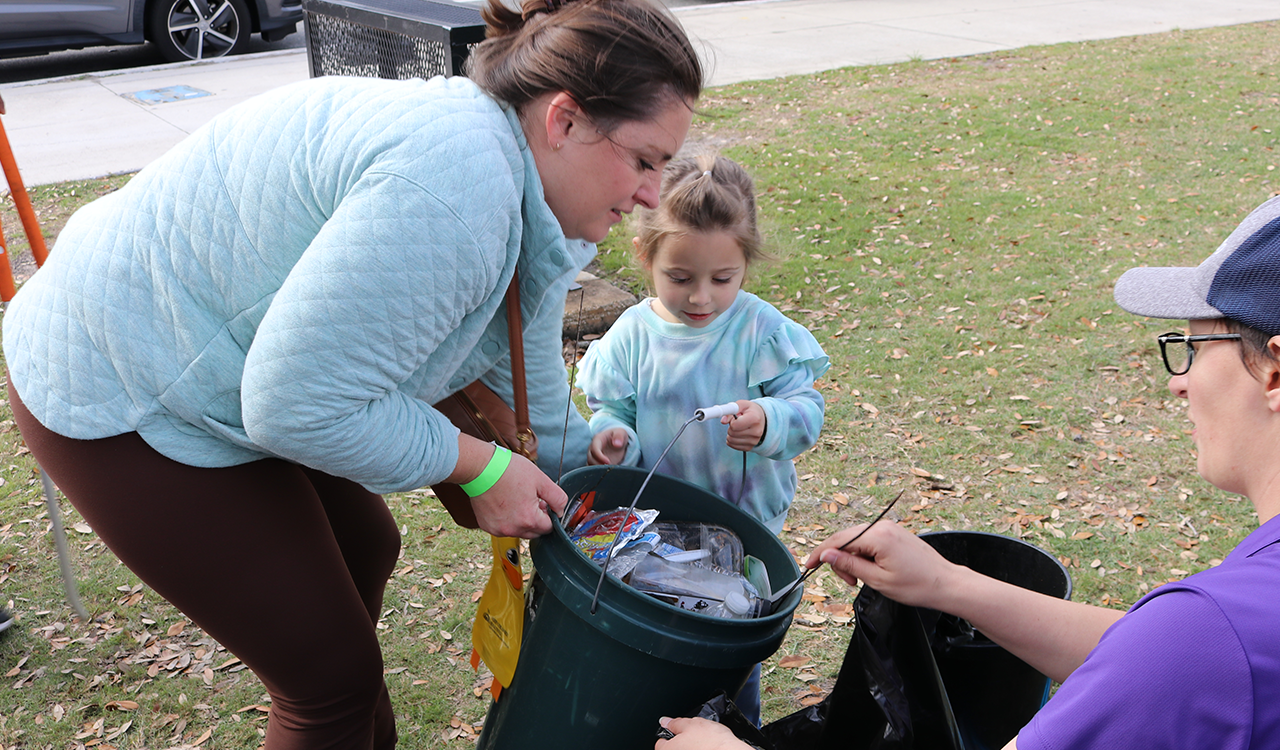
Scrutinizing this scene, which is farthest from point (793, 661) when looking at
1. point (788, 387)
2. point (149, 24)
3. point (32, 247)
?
point (149, 24)

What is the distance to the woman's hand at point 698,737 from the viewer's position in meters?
1.54

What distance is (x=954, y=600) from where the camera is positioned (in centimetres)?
170

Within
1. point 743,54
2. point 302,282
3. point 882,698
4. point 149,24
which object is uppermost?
point 302,282

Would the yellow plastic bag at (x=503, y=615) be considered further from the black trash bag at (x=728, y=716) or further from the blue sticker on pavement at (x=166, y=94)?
the blue sticker on pavement at (x=166, y=94)

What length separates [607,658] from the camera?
164 cm

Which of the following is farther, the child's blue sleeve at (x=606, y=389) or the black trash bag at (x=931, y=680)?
the child's blue sleeve at (x=606, y=389)

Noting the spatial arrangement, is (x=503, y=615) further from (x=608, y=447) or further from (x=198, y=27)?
(x=198, y=27)

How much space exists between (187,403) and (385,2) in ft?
9.45

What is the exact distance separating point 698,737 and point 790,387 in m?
0.93

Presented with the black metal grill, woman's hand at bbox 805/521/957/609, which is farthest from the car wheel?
woman's hand at bbox 805/521/957/609

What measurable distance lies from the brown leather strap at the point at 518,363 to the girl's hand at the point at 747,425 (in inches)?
18.7

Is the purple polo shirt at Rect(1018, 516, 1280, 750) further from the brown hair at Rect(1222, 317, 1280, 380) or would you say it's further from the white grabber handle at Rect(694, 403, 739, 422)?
the white grabber handle at Rect(694, 403, 739, 422)

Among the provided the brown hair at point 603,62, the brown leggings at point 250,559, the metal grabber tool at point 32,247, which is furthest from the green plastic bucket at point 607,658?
the metal grabber tool at point 32,247

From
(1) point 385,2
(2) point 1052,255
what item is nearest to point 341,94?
(1) point 385,2
